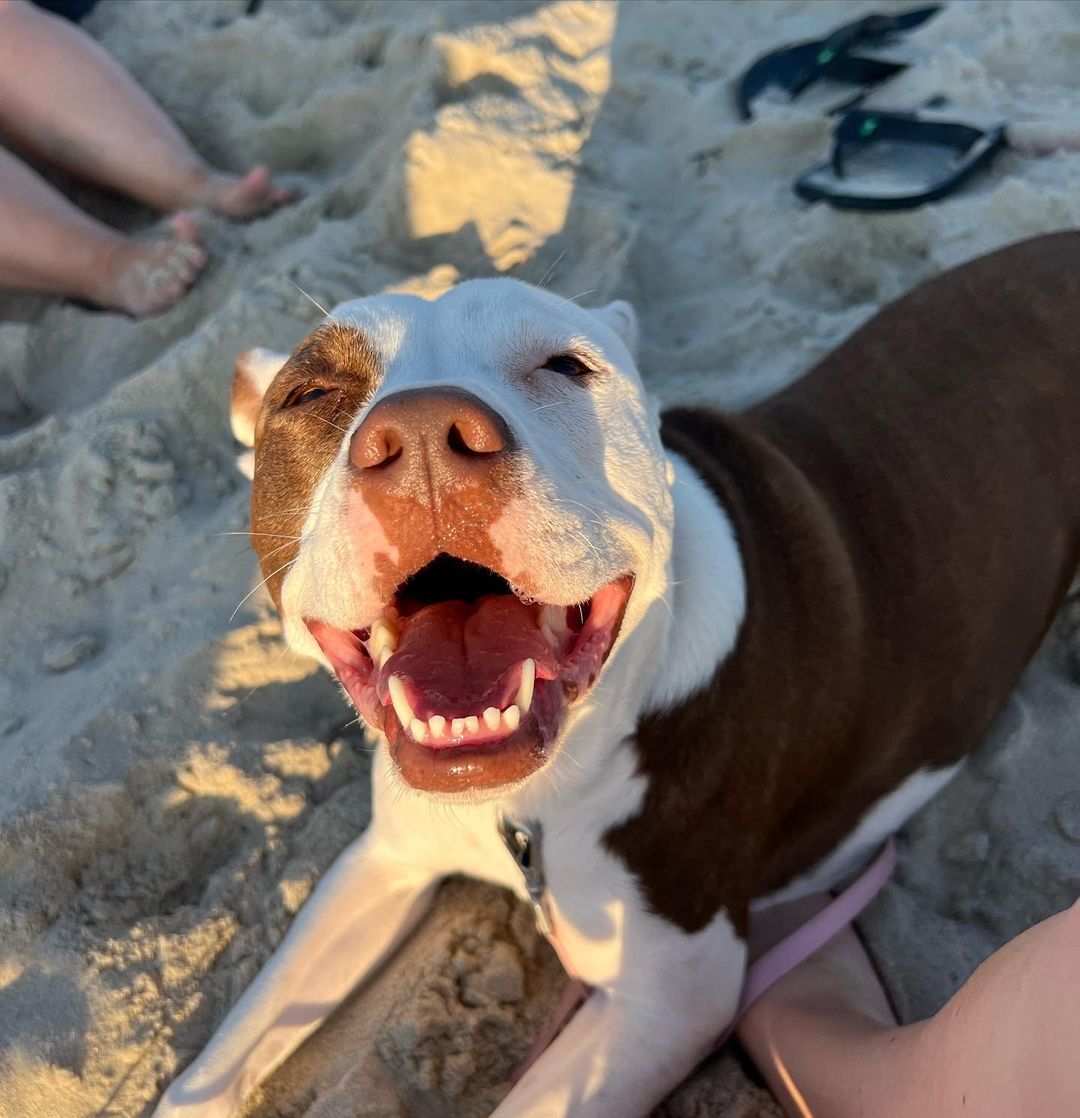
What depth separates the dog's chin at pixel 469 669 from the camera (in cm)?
157

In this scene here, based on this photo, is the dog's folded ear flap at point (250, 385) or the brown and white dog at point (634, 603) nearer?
the brown and white dog at point (634, 603)

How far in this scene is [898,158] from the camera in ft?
13.4

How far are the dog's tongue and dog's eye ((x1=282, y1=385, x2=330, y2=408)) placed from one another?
0.59 metres

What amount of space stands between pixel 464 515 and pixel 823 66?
4.05m

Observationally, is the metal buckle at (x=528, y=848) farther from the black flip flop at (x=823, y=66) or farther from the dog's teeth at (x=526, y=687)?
the black flip flop at (x=823, y=66)

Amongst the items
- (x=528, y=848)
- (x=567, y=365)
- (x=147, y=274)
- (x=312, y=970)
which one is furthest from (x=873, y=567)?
(x=147, y=274)

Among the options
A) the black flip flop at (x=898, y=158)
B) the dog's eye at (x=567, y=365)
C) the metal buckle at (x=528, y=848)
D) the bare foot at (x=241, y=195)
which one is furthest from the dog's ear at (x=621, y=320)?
the bare foot at (x=241, y=195)

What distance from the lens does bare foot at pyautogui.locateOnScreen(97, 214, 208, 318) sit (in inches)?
154

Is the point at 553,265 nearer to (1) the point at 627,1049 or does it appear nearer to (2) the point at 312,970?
(2) the point at 312,970

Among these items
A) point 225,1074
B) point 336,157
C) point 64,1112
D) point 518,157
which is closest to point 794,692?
point 225,1074

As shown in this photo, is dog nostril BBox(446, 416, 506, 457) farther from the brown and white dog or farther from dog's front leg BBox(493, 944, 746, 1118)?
dog's front leg BBox(493, 944, 746, 1118)

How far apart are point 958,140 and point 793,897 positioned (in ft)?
10.5

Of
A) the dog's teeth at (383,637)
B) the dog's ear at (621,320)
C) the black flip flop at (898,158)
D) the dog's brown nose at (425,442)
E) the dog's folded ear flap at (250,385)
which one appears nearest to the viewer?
the dog's brown nose at (425,442)

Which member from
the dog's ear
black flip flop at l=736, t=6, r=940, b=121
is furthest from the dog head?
black flip flop at l=736, t=6, r=940, b=121
